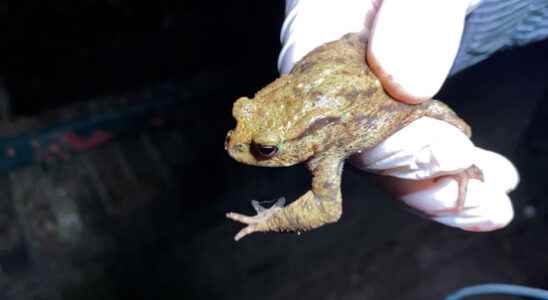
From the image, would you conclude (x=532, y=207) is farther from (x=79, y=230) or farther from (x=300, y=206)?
(x=79, y=230)

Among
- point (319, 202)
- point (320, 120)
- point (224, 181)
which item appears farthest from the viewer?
point (224, 181)

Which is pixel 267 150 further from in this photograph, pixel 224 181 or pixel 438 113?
pixel 224 181

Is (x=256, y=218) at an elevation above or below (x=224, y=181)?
above

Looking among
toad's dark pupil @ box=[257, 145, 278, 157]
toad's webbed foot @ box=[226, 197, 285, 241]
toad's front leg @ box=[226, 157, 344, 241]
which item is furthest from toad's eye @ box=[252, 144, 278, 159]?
toad's webbed foot @ box=[226, 197, 285, 241]

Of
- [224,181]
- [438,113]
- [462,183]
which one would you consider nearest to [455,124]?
[438,113]

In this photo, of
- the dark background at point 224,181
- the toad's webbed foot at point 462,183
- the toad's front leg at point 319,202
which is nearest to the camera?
the toad's front leg at point 319,202

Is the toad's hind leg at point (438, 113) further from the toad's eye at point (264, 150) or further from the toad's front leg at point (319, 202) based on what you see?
the toad's eye at point (264, 150)

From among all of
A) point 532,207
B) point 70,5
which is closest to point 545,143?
point 532,207

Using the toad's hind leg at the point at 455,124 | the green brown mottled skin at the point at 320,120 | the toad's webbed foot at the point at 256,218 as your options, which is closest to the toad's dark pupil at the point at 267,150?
the green brown mottled skin at the point at 320,120
